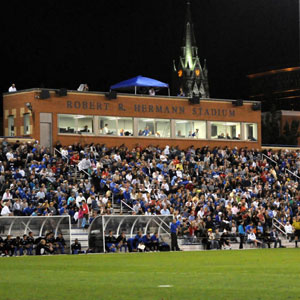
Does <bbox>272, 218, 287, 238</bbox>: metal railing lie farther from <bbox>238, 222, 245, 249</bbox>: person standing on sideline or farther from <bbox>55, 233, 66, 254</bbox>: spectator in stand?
<bbox>55, 233, 66, 254</bbox>: spectator in stand

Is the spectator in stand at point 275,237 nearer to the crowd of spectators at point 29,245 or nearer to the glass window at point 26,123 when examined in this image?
the crowd of spectators at point 29,245

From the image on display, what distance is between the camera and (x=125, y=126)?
179ft

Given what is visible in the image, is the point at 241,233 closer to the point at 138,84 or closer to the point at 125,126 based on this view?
the point at 125,126

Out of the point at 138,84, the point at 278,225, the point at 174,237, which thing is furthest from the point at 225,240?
the point at 138,84

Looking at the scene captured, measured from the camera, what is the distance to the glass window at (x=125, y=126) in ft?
178

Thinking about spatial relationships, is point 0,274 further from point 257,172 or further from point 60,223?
point 257,172

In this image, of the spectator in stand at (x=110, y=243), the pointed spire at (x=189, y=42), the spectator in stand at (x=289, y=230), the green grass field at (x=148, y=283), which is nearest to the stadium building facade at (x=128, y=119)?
the spectator in stand at (x=289, y=230)

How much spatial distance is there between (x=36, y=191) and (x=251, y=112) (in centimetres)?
2495

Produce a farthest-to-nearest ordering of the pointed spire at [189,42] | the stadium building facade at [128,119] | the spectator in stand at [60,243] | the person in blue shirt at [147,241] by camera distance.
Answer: the pointed spire at [189,42] → the stadium building facade at [128,119] → the person in blue shirt at [147,241] → the spectator in stand at [60,243]

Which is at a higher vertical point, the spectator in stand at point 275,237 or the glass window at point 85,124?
the glass window at point 85,124

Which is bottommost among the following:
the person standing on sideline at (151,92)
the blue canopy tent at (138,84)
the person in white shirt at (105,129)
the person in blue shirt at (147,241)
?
the person in blue shirt at (147,241)

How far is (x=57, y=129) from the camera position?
51.6 metres

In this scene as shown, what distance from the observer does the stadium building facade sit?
51344 mm

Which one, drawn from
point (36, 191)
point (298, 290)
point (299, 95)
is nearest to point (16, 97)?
point (36, 191)
